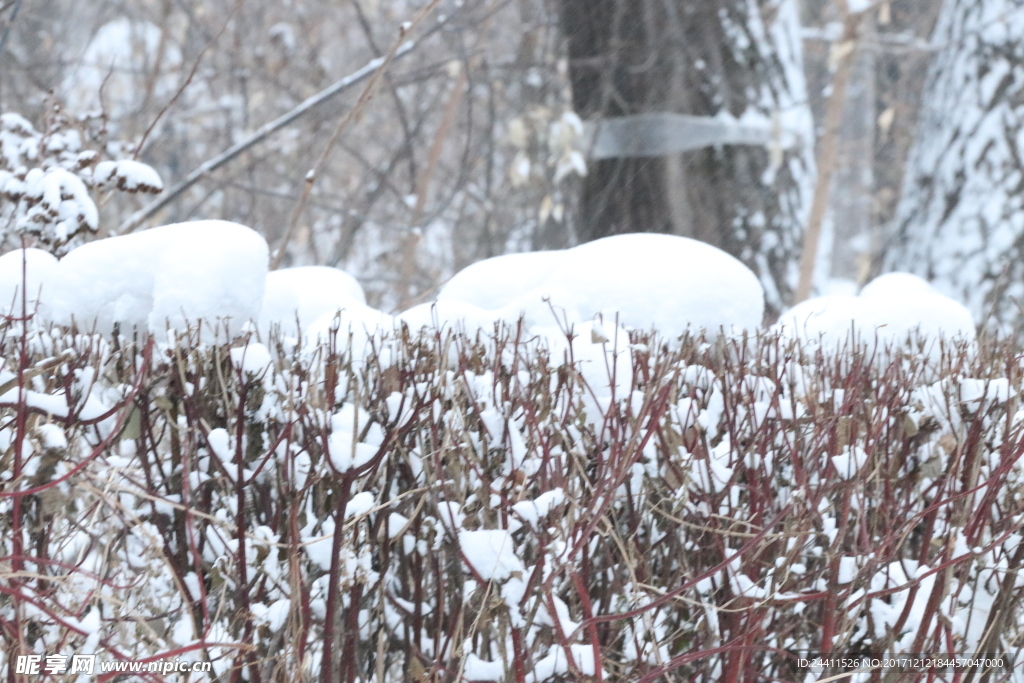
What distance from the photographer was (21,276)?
273 centimetres

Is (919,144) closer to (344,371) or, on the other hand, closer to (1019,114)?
(1019,114)

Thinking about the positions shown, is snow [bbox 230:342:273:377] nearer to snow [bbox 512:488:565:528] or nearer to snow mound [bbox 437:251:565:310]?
snow [bbox 512:488:565:528]

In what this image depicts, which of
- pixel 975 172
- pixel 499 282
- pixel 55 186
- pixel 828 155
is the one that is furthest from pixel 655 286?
pixel 975 172

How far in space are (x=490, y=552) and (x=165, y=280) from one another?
1391 millimetres

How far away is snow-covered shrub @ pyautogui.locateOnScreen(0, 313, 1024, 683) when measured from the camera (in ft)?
6.42

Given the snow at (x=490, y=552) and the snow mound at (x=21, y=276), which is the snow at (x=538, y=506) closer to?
the snow at (x=490, y=552)

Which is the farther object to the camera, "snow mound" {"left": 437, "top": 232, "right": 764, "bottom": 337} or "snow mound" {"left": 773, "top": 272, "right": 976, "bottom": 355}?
"snow mound" {"left": 773, "top": 272, "right": 976, "bottom": 355}

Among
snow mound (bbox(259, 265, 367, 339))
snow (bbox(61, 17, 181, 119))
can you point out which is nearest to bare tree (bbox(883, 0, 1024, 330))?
snow mound (bbox(259, 265, 367, 339))

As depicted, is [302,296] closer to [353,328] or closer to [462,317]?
[353,328]

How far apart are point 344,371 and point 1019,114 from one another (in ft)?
20.7

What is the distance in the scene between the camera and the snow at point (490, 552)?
190 centimetres

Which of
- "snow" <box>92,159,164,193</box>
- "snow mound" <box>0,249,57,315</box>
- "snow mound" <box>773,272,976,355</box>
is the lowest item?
"snow mound" <box>773,272,976,355</box>

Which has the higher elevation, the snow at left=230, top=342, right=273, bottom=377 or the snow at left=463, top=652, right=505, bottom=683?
the snow at left=230, top=342, right=273, bottom=377

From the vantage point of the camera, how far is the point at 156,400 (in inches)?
80.0
